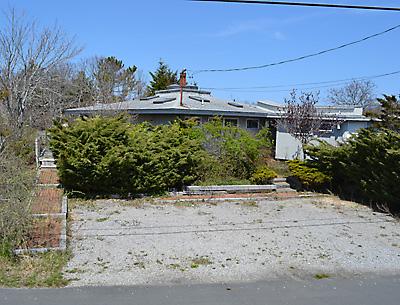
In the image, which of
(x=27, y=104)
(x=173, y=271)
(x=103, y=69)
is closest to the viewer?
(x=173, y=271)

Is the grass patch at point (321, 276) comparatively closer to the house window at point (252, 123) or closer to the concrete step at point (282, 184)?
the concrete step at point (282, 184)

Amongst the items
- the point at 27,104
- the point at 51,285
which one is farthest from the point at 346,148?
the point at 27,104

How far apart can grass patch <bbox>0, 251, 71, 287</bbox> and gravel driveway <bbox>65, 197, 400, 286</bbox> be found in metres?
0.21

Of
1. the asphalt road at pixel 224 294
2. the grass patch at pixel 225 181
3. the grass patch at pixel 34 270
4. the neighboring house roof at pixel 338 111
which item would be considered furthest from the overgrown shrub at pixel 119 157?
the neighboring house roof at pixel 338 111

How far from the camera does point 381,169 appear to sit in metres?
10.2

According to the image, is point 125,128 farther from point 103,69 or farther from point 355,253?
point 103,69

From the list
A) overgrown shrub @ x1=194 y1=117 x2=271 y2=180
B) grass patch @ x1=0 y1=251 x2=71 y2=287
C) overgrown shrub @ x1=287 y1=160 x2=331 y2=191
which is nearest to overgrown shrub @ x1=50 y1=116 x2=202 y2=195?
overgrown shrub @ x1=194 y1=117 x2=271 y2=180

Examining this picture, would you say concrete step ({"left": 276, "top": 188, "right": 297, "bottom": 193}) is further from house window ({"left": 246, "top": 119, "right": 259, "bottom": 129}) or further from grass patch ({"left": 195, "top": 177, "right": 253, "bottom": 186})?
house window ({"left": 246, "top": 119, "right": 259, "bottom": 129})

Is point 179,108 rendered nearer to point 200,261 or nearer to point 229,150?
point 229,150

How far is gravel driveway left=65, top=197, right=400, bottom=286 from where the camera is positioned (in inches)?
227

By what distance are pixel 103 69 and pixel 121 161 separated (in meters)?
27.7

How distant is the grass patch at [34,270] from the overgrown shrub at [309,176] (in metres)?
8.92

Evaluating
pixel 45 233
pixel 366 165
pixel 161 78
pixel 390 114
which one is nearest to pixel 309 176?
pixel 366 165

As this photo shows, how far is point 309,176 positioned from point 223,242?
6.46m
